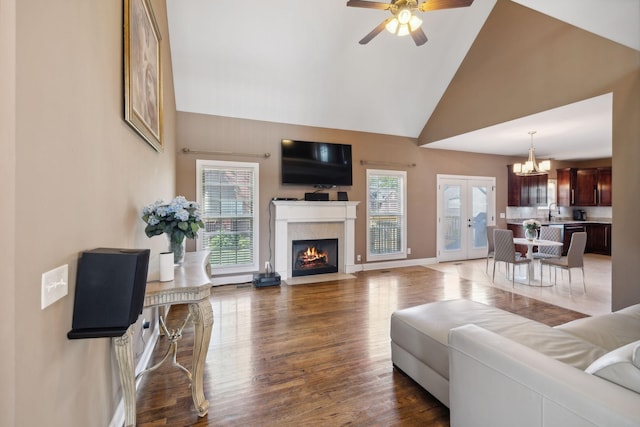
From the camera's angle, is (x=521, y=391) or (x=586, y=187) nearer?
(x=521, y=391)

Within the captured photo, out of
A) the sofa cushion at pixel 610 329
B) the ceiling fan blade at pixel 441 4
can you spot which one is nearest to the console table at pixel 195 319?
the sofa cushion at pixel 610 329

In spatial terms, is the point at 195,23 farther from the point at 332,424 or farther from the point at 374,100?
the point at 332,424

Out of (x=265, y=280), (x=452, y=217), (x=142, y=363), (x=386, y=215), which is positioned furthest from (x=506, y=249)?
(x=142, y=363)

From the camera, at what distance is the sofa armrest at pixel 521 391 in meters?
0.98

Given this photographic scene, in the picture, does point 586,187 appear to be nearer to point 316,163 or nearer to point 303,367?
point 316,163

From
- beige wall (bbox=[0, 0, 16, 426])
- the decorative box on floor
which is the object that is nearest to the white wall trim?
the decorative box on floor

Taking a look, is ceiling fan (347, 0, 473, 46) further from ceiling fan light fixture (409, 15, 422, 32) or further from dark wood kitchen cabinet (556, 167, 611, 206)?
dark wood kitchen cabinet (556, 167, 611, 206)

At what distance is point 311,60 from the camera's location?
4.43m

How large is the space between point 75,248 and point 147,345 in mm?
1784

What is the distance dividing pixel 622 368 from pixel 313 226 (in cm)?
460

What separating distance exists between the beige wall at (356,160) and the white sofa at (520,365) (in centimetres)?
364

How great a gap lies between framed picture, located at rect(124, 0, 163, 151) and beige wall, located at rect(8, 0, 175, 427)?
10cm

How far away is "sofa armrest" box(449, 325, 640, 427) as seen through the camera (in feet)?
3.20

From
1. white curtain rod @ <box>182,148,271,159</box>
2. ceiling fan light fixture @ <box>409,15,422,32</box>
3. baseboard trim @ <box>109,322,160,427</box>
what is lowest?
baseboard trim @ <box>109,322,160,427</box>
